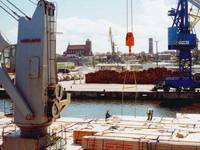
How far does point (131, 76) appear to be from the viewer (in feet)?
189

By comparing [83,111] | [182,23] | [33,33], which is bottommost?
[83,111]

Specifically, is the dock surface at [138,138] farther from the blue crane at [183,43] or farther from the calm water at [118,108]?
the blue crane at [183,43]

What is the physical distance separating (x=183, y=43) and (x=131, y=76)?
12.9 m

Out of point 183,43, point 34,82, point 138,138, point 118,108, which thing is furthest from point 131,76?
point 34,82

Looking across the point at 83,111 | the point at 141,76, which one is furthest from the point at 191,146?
the point at 141,76

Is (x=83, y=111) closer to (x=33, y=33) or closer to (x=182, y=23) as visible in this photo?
(x=182, y=23)

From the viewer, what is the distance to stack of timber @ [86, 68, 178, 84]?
5756 cm

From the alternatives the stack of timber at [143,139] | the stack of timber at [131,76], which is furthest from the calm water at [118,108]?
the stack of timber at [143,139]

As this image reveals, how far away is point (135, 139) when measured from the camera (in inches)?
496

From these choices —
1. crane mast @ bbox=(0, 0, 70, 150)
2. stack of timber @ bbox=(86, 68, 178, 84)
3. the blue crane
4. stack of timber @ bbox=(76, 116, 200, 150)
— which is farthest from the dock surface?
stack of timber @ bbox=(86, 68, 178, 84)

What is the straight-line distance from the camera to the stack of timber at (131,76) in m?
57.6

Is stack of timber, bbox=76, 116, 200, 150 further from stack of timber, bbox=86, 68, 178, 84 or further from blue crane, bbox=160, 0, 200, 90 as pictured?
stack of timber, bbox=86, 68, 178, 84

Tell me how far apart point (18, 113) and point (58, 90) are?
4.50 feet

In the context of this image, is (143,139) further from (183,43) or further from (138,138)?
(183,43)
